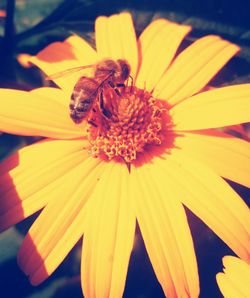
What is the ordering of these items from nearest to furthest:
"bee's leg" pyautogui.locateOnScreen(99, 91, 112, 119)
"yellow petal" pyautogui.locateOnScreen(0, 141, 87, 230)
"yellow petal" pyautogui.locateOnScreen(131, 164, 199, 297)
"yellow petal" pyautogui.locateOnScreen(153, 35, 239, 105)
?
"yellow petal" pyautogui.locateOnScreen(131, 164, 199, 297) → "yellow petal" pyautogui.locateOnScreen(0, 141, 87, 230) → "bee's leg" pyautogui.locateOnScreen(99, 91, 112, 119) → "yellow petal" pyautogui.locateOnScreen(153, 35, 239, 105)

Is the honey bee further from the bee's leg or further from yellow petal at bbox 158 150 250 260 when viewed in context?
yellow petal at bbox 158 150 250 260

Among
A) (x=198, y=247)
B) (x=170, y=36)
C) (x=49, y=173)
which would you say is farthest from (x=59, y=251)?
(x=170, y=36)

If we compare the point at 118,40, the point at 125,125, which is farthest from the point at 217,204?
the point at 118,40

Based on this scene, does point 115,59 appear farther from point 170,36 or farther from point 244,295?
point 244,295

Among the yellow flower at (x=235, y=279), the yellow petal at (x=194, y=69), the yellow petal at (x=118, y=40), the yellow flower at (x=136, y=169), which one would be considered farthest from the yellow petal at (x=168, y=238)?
the yellow petal at (x=118, y=40)

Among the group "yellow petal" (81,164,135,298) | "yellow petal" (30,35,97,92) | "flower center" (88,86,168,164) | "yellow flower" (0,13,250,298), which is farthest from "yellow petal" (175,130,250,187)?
"yellow petal" (30,35,97,92)

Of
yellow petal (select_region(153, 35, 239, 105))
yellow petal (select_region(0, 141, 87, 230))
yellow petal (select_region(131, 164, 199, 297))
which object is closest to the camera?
yellow petal (select_region(131, 164, 199, 297))

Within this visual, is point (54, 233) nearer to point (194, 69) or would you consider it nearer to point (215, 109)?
point (215, 109)
